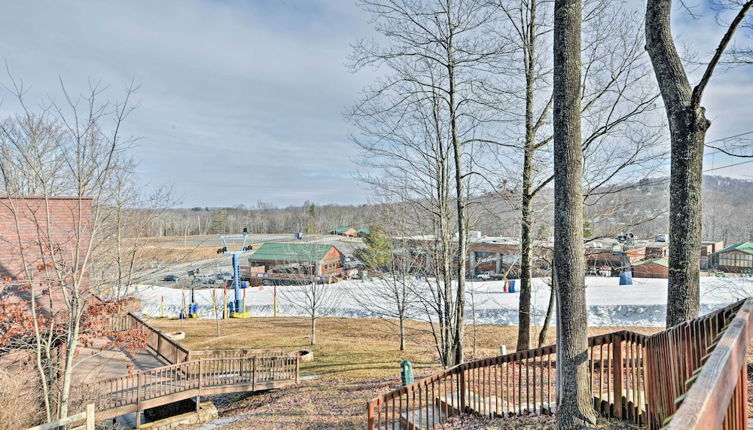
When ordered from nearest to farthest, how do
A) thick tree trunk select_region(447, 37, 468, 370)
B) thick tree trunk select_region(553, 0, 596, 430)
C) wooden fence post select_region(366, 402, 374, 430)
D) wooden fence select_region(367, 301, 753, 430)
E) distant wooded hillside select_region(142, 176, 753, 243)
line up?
wooden fence select_region(367, 301, 753, 430) < thick tree trunk select_region(553, 0, 596, 430) < wooden fence post select_region(366, 402, 374, 430) < thick tree trunk select_region(447, 37, 468, 370) < distant wooded hillside select_region(142, 176, 753, 243)

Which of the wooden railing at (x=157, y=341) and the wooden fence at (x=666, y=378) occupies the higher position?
the wooden fence at (x=666, y=378)

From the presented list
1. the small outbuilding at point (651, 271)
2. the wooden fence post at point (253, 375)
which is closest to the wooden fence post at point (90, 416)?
the wooden fence post at point (253, 375)

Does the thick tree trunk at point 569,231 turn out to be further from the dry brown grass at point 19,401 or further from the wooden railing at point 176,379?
the wooden railing at point 176,379

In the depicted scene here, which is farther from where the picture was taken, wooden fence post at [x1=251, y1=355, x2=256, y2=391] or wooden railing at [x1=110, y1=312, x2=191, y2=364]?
wooden fence post at [x1=251, y1=355, x2=256, y2=391]

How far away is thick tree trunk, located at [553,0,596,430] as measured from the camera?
187 inches

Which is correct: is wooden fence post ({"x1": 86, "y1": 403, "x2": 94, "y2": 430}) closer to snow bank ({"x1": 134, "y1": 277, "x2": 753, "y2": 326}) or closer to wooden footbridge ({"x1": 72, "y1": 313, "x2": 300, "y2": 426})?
wooden footbridge ({"x1": 72, "y1": 313, "x2": 300, "y2": 426})

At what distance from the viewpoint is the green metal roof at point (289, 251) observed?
27.2 metres

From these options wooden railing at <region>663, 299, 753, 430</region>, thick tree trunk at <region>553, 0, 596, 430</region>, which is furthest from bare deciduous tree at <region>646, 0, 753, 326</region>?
wooden railing at <region>663, 299, 753, 430</region>

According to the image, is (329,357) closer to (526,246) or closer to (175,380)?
(175,380)

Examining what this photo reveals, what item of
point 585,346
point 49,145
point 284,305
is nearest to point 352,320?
point 284,305

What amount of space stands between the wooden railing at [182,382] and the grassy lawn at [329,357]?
2.16 ft

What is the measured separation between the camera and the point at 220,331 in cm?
2281

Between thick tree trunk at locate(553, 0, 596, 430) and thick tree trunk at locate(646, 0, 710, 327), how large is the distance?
1.40 metres

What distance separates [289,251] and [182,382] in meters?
18.4
